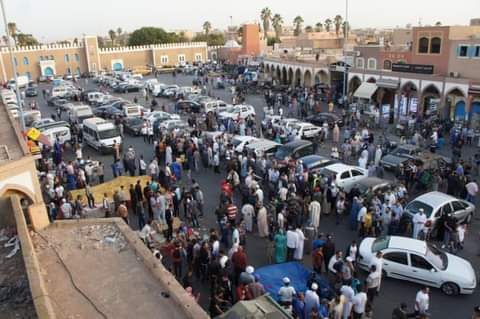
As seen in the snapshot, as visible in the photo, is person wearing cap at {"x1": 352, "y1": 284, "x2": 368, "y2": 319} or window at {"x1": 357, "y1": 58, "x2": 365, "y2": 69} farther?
window at {"x1": 357, "y1": 58, "x2": 365, "y2": 69}

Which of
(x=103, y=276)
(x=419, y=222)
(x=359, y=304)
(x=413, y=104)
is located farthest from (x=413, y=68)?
(x=103, y=276)

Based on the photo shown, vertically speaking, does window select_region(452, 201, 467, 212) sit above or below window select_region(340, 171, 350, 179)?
below

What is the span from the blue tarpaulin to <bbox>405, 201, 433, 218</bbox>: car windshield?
4.59 metres

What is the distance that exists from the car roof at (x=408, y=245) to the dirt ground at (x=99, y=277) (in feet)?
21.0

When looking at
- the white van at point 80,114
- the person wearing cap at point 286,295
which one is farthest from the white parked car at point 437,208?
the white van at point 80,114

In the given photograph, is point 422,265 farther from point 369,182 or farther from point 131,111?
point 131,111

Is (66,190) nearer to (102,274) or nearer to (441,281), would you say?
(102,274)

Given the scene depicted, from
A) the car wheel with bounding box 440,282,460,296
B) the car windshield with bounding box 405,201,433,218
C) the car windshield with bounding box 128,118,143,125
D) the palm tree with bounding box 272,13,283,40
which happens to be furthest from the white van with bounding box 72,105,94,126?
the palm tree with bounding box 272,13,283,40

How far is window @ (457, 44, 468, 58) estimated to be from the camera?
2602 cm

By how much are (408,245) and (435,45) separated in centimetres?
2224

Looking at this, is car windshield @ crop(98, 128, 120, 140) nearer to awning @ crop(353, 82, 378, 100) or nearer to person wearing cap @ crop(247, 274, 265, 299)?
person wearing cap @ crop(247, 274, 265, 299)

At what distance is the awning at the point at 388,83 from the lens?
29.7 metres

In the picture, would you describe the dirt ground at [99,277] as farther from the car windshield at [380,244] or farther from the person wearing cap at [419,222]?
the person wearing cap at [419,222]

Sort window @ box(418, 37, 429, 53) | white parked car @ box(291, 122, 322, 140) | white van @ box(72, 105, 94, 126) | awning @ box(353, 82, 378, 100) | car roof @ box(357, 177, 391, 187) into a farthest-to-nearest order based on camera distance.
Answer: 1. awning @ box(353, 82, 378, 100)
2. window @ box(418, 37, 429, 53)
3. white van @ box(72, 105, 94, 126)
4. white parked car @ box(291, 122, 322, 140)
5. car roof @ box(357, 177, 391, 187)
